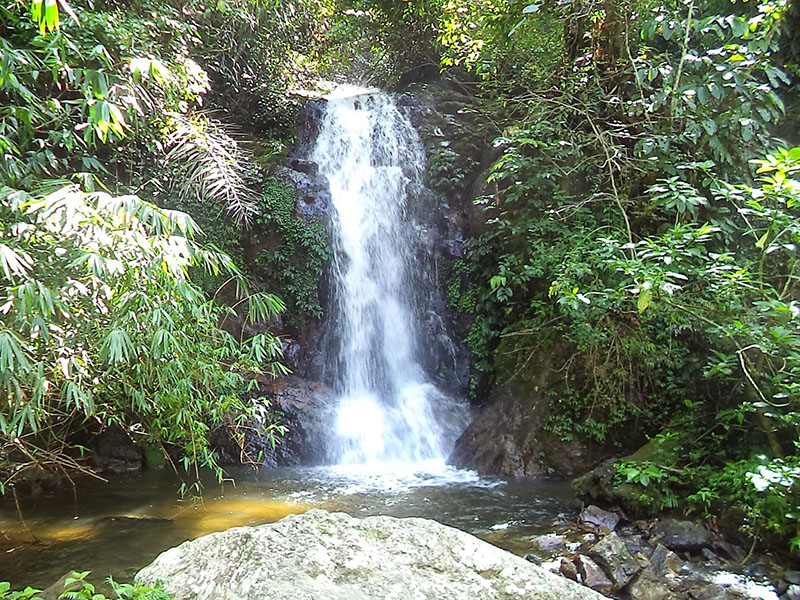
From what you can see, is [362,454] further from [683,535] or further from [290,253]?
[683,535]

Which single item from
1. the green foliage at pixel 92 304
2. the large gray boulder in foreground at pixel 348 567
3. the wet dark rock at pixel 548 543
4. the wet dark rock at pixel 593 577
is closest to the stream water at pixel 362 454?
the wet dark rock at pixel 548 543

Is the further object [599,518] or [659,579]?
[599,518]

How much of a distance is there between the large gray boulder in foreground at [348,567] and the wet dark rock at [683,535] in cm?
307

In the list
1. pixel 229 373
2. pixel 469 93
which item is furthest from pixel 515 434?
pixel 469 93

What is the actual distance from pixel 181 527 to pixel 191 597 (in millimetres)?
3660

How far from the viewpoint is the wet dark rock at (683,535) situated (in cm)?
425

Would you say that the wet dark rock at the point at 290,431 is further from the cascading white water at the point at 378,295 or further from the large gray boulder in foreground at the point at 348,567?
the large gray boulder in foreground at the point at 348,567

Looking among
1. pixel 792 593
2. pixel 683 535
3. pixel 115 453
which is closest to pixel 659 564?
pixel 683 535

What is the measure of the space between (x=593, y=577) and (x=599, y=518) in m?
1.19

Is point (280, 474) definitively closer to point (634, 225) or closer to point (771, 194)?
point (634, 225)

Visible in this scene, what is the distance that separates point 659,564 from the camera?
155 inches

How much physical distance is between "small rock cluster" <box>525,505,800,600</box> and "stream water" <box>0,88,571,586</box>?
470mm

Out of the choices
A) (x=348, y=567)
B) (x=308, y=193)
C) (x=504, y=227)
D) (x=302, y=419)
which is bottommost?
(x=302, y=419)

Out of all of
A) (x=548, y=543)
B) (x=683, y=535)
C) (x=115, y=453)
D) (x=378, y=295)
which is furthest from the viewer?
(x=378, y=295)
